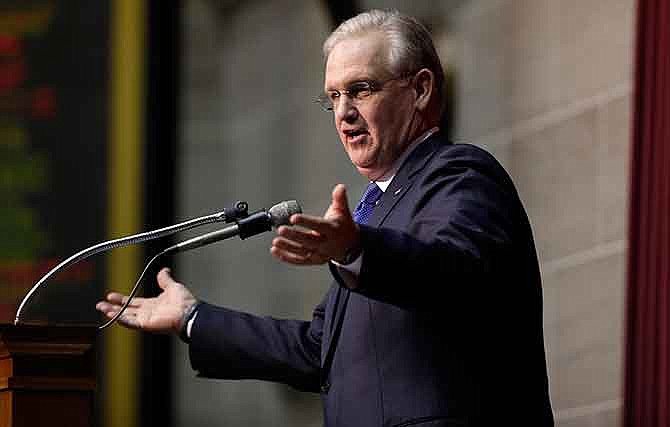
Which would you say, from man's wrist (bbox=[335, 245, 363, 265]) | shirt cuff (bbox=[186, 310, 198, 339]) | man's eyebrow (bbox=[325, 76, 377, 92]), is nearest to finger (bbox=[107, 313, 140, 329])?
shirt cuff (bbox=[186, 310, 198, 339])

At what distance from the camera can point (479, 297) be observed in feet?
8.91

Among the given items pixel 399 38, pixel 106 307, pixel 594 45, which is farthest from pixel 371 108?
pixel 594 45

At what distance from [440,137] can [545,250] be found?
2.15 meters

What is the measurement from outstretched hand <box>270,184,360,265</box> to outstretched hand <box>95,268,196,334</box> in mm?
838

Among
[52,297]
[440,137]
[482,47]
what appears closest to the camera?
[440,137]

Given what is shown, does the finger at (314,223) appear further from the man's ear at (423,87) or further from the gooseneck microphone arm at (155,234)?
the man's ear at (423,87)

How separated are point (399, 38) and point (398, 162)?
25cm

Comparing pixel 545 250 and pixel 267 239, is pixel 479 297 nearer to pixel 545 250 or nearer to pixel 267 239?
pixel 545 250

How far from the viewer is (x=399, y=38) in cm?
311

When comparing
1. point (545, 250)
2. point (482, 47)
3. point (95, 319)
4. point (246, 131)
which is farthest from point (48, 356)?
point (246, 131)

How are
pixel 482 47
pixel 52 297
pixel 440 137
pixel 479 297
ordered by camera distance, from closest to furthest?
1. pixel 479 297
2. pixel 440 137
3. pixel 482 47
4. pixel 52 297

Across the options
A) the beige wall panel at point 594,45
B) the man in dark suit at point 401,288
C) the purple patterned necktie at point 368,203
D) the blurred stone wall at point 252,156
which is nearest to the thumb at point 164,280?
the man in dark suit at point 401,288

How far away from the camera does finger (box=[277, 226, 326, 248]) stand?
2.47 meters

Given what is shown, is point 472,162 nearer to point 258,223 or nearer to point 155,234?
point 258,223
